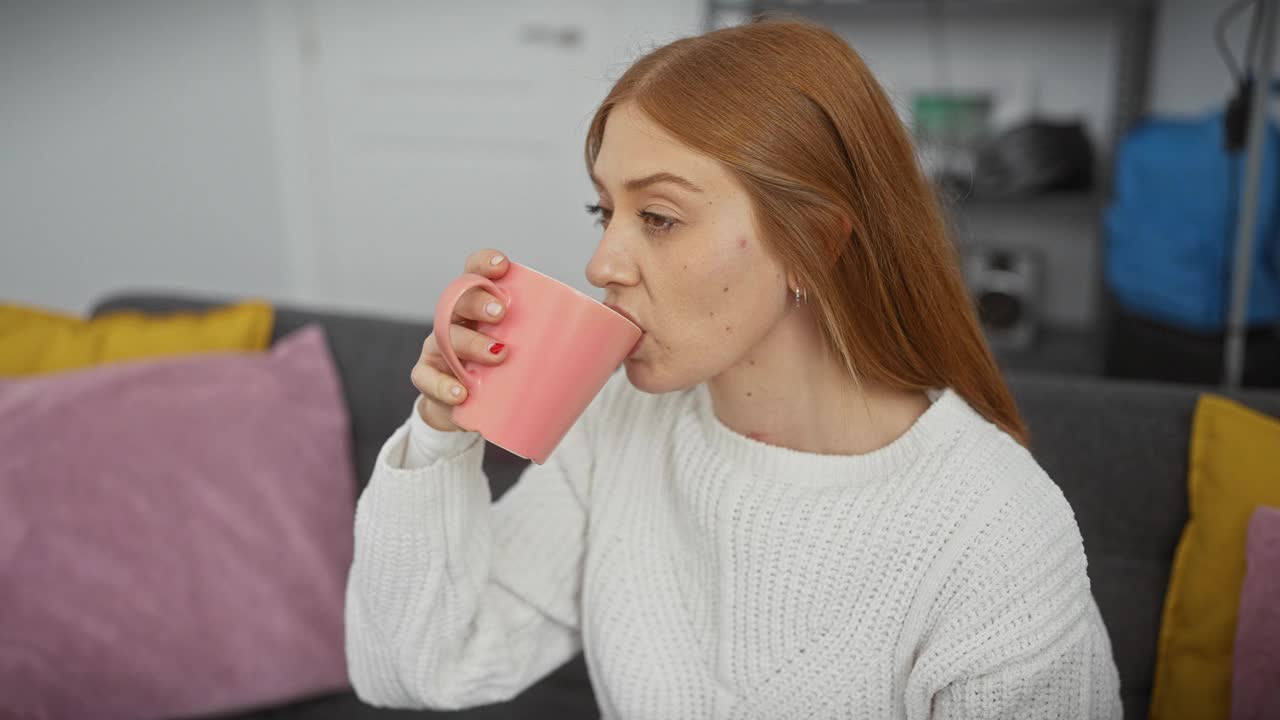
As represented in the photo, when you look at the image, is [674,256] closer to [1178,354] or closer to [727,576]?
[727,576]

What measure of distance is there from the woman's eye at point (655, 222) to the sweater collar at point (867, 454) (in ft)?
0.83

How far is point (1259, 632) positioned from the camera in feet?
3.62

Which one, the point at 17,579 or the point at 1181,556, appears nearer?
the point at 1181,556

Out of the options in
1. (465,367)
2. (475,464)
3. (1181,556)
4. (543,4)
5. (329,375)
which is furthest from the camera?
(543,4)

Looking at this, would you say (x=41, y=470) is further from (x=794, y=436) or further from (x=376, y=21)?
(x=376, y=21)

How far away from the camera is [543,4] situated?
3.54 metres

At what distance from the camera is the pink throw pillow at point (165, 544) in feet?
4.48

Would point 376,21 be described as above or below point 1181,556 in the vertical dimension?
above

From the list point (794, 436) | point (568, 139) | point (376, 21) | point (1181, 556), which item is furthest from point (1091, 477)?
point (376, 21)

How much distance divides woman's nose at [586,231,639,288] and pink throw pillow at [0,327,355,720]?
2.59 feet

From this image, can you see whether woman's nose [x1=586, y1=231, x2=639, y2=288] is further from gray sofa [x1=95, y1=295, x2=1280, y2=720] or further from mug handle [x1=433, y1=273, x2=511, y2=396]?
gray sofa [x1=95, y1=295, x2=1280, y2=720]

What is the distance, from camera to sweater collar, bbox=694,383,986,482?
97 centimetres

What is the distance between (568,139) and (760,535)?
274 centimetres

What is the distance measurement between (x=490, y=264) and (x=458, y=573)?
35 cm
